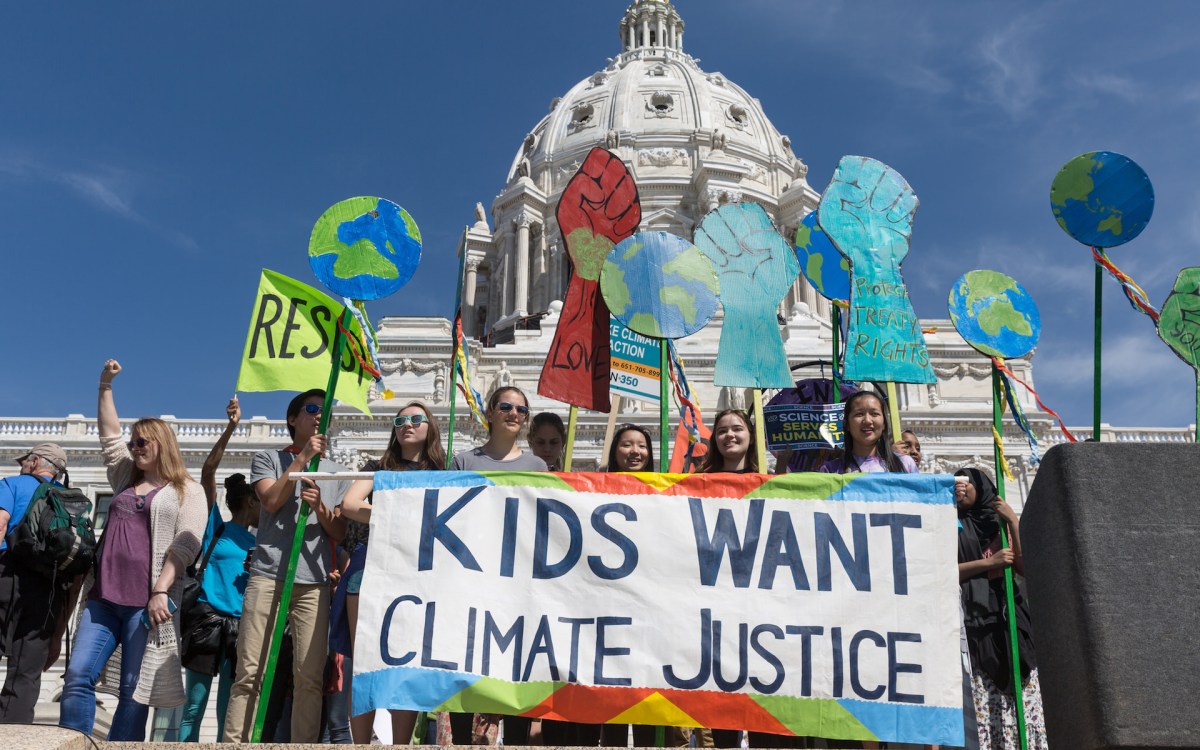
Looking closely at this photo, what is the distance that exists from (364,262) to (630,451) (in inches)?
82.3

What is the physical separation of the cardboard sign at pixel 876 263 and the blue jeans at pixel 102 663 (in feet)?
16.2

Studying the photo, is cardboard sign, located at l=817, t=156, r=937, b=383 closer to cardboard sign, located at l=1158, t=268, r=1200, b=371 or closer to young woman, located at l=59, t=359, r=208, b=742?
cardboard sign, located at l=1158, t=268, r=1200, b=371

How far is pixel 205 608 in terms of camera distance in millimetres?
7656

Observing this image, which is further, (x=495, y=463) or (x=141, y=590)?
(x=495, y=463)

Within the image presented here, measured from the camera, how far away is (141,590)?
6.98 m

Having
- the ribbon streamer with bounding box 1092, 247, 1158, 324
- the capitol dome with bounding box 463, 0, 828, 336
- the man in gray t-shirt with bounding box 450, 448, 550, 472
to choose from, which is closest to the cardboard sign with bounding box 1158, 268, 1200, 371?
the ribbon streamer with bounding box 1092, 247, 1158, 324

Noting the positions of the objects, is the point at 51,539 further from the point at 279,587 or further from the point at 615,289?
the point at 615,289

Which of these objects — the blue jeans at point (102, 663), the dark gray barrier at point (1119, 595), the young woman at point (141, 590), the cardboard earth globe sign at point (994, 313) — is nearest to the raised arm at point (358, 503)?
the young woman at point (141, 590)

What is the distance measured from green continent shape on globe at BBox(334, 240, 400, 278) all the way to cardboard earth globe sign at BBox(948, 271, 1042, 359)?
4240mm

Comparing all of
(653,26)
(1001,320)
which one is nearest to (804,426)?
(1001,320)

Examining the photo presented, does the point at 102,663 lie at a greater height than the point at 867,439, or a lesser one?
lesser

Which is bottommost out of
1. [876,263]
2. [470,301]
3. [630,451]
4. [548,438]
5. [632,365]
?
[630,451]

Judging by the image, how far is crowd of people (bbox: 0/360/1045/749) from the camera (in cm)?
680

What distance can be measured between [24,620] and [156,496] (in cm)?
134
